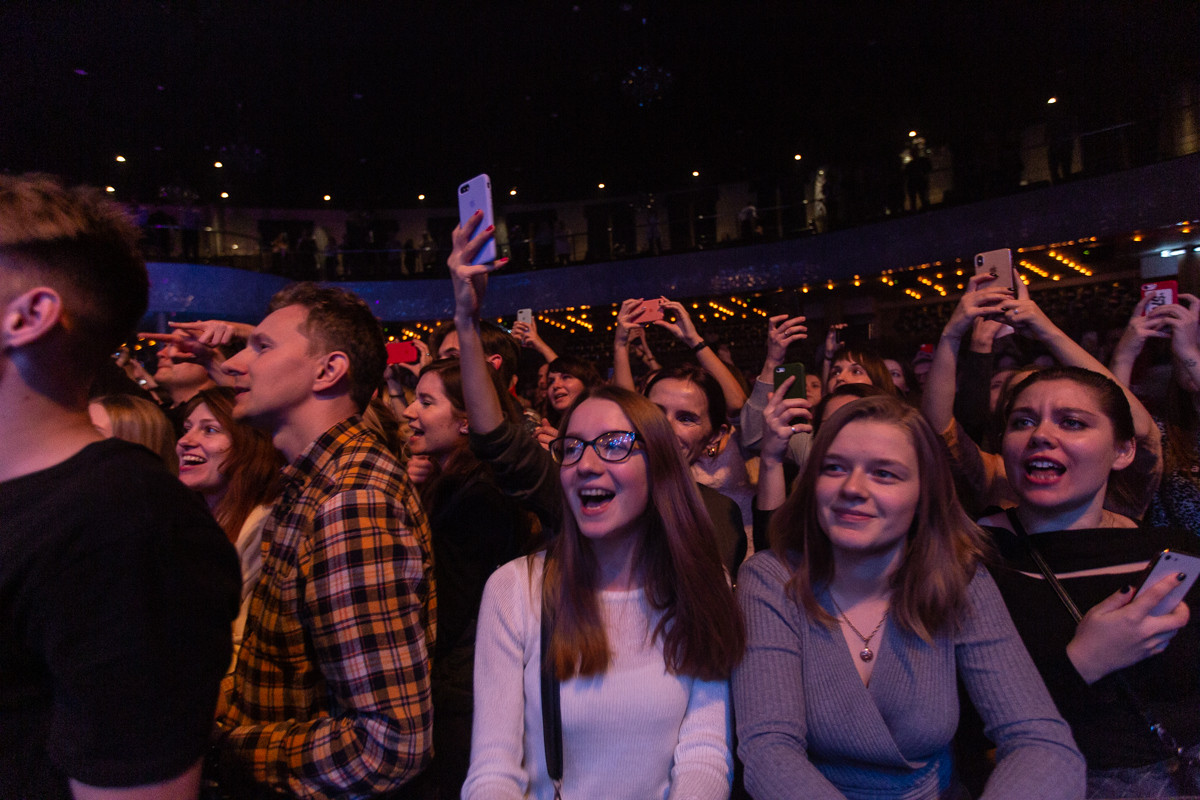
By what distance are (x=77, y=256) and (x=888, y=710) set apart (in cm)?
169

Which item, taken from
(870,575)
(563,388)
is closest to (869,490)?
(870,575)

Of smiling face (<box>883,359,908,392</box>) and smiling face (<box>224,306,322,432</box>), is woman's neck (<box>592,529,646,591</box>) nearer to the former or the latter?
smiling face (<box>224,306,322,432</box>)

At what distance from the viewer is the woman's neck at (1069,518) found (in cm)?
183

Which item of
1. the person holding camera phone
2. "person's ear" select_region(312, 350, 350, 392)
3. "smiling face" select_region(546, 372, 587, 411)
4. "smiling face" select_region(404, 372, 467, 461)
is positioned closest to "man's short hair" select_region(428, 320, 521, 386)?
"smiling face" select_region(546, 372, 587, 411)

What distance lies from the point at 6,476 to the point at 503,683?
3.12ft

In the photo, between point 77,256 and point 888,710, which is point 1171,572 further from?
point 77,256

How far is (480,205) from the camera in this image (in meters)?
1.80

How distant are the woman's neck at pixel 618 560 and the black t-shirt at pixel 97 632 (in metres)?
0.90

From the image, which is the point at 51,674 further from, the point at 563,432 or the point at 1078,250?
the point at 1078,250

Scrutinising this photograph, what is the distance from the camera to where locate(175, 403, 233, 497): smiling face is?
7.29ft

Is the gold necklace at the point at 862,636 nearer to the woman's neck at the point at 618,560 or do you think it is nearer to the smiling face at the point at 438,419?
the woman's neck at the point at 618,560

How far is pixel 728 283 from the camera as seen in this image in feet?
41.0

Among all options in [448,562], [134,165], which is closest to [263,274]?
[134,165]

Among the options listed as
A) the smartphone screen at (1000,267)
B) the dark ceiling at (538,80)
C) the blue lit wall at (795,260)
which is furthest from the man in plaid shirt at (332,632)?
the blue lit wall at (795,260)
